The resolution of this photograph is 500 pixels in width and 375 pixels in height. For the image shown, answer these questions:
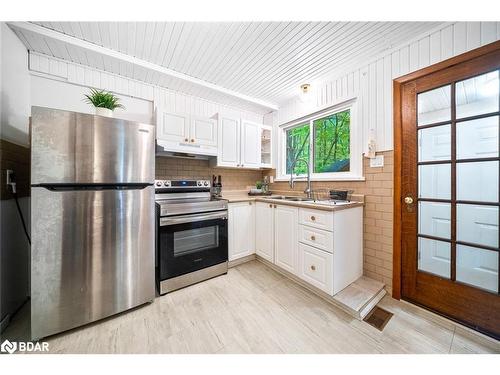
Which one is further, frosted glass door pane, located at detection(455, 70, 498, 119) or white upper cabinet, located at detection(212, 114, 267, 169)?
white upper cabinet, located at detection(212, 114, 267, 169)

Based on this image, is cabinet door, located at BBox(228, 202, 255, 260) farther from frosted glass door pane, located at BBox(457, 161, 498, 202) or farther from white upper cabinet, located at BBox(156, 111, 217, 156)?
frosted glass door pane, located at BBox(457, 161, 498, 202)

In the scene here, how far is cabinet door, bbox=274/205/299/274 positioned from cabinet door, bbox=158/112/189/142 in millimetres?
1544

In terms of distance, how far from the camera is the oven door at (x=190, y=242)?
1742mm

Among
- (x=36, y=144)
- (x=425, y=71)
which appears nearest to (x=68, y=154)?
(x=36, y=144)

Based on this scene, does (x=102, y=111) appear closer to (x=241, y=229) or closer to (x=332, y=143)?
(x=241, y=229)

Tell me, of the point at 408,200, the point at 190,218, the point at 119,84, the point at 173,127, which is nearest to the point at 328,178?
the point at 408,200

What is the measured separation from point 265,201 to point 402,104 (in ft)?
5.68

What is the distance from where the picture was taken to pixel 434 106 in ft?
4.95

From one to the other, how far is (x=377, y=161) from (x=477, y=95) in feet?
2.51

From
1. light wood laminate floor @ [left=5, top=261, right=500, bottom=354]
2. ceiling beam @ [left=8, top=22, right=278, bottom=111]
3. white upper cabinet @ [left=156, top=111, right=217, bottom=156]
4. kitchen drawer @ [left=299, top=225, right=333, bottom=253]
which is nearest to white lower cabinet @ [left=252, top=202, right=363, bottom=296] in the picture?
kitchen drawer @ [left=299, top=225, right=333, bottom=253]

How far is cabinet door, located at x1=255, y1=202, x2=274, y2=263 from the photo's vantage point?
226 centimetres

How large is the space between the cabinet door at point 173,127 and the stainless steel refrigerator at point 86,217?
619mm

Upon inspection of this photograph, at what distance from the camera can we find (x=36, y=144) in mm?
1187

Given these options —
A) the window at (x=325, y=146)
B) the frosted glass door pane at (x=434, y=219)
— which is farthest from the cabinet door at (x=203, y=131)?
the frosted glass door pane at (x=434, y=219)
